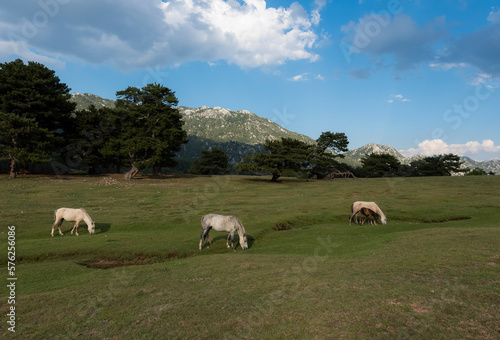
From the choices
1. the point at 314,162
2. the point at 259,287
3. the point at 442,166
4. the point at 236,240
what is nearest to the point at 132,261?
the point at 236,240

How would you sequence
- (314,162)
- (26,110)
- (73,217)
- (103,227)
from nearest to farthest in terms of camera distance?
1. (73,217)
2. (103,227)
3. (26,110)
4. (314,162)

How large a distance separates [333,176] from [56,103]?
69.5 metres

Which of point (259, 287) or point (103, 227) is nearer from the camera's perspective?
point (259, 287)

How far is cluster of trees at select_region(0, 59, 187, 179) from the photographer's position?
47.9m

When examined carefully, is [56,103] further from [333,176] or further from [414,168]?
[414,168]


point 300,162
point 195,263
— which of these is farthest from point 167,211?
point 300,162

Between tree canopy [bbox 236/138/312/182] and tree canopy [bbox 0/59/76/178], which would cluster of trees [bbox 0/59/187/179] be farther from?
tree canopy [bbox 236/138/312/182]

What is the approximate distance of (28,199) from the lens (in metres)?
32.5

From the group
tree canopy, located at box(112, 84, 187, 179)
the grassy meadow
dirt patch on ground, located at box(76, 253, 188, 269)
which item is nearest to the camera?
the grassy meadow

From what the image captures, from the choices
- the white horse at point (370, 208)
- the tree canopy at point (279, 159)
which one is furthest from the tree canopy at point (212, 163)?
the white horse at point (370, 208)

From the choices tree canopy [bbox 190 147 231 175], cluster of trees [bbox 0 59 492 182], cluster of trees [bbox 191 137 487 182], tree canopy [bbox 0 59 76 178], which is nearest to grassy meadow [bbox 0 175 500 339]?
tree canopy [bbox 0 59 76 178]

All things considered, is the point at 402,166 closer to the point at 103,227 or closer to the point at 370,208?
the point at 370,208

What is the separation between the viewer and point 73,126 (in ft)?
204

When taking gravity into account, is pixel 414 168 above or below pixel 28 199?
above
